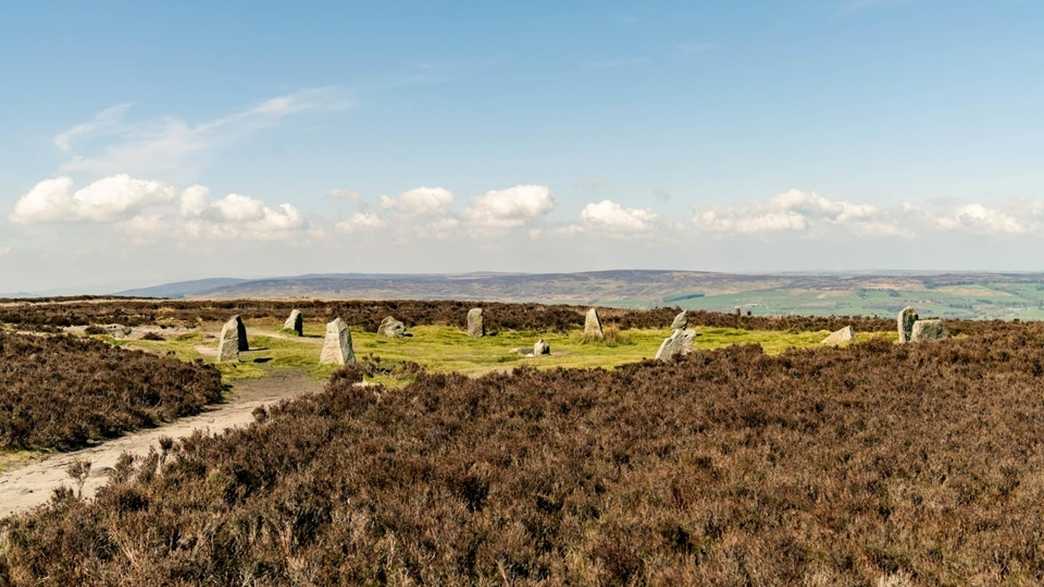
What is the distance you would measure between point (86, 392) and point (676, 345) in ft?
68.6

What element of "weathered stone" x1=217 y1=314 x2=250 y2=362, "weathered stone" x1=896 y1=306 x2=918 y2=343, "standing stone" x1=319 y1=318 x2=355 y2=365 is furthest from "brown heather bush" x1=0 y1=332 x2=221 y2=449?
"weathered stone" x1=896 y1=306 x2=918 y2=343

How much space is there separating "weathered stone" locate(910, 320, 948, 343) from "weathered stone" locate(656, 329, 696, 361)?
10799 mm

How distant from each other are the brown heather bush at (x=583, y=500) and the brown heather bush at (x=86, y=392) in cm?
368

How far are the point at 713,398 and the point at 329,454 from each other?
382 inches

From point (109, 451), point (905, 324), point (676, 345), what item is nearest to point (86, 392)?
point (109, 451)

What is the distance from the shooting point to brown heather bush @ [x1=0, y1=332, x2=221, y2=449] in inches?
528

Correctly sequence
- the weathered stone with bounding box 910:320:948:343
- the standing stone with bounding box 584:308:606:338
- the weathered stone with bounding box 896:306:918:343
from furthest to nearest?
the standing stone with bounding box 584:308:606:338
the weathered stone with bounding box 896:306:918:343
the weathered stone with bounding box 910:320:948:343

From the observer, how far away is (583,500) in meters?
7.97

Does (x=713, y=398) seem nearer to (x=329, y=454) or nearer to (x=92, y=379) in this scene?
(x=329, y=454)

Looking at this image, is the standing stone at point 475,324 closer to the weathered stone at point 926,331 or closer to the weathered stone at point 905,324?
the weathered stone at point 905,324

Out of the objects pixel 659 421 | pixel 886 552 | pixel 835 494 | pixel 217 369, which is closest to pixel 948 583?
pixel 886 552


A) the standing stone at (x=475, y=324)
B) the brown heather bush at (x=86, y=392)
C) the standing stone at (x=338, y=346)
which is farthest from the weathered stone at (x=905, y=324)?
the brown heather bush at (x=86, y=392)

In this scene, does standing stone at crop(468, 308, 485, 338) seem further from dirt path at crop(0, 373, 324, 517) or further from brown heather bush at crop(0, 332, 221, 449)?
dirt path at crop(0, 373, 324, 517)

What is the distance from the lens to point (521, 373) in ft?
67.1
